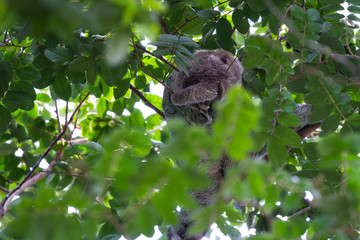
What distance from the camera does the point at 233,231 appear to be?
3027 mm

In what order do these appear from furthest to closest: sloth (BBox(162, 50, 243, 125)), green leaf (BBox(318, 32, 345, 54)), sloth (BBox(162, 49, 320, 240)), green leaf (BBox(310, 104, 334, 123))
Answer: sloth (BBox(162, 49, 320, 240))
sloth (BBox(162, 50, 243, 125))
green leaf (BBox(318, 32, 345, 54))
green leaf (BBox(310, 104, 334, 123))

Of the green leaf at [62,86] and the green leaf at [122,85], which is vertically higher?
the green leaf at [62,86]

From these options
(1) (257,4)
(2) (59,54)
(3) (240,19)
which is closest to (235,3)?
(3) (240,19)

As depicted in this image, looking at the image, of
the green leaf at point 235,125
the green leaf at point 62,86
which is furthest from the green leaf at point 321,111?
the green leaf at point 62,86

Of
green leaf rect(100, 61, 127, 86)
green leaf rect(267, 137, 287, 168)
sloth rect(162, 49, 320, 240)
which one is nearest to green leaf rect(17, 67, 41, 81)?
green leaf rect(100, 61, 127, 86)

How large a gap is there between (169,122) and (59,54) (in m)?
1.98

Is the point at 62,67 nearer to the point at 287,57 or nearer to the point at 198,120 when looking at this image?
the point at 198,120

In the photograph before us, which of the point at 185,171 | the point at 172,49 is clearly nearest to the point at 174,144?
the point at 185,171

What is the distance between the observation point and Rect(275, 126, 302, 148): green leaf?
6.79 feet

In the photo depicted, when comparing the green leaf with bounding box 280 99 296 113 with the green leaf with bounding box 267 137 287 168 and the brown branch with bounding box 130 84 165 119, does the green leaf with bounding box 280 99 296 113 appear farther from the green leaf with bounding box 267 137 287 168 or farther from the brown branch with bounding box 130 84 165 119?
the brown branch with bounding box 130 84 165 119

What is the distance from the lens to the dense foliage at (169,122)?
103cm

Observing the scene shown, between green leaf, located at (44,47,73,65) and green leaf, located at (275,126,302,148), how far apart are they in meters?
1.64

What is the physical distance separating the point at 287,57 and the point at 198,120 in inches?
65.2

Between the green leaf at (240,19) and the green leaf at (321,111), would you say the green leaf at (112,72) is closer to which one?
the green leaf at (240,19)
